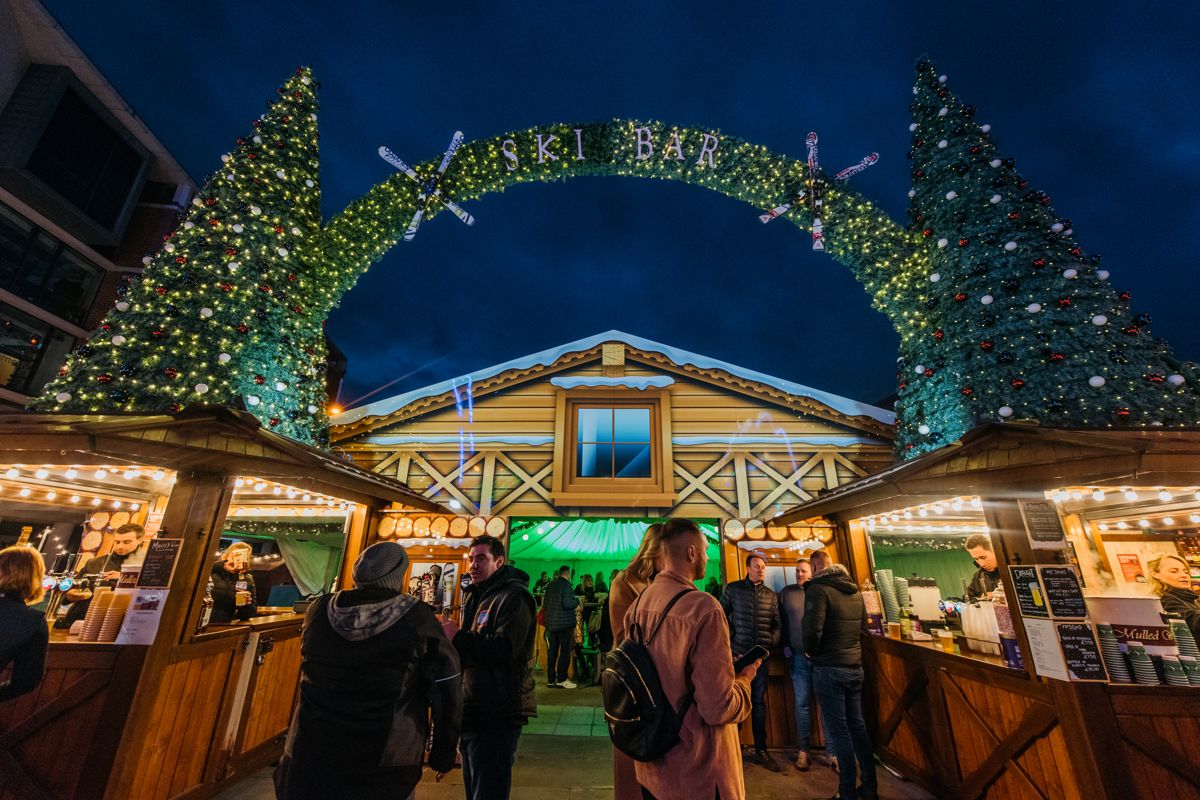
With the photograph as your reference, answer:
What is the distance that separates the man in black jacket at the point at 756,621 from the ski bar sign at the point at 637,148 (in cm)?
700

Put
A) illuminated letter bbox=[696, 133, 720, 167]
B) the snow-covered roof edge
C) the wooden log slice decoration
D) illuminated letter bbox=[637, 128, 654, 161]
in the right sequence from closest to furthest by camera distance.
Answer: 1. the wooden log slice decoration
2. the snow-covered roof edge
3. illuminated letter bbox=[696, 133, 720, 167]
4. illuminated letter bbox=[637, 128, 654, 161]

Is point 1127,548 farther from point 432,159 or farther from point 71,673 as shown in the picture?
point 432,159

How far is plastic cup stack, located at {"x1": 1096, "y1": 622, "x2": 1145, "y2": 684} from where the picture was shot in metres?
3.13

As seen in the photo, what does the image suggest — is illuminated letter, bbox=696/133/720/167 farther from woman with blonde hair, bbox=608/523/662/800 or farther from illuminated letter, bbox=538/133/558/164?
woman with blonde hair, bbox=608/523/662/800

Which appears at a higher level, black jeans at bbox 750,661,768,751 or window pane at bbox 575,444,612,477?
window pane at bbox 575,444,612,477

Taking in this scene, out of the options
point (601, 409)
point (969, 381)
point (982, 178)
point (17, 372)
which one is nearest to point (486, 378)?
point (601, 409)

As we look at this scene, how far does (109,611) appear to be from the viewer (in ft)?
Result: 12.3

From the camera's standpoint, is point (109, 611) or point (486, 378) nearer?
point (109, 611)

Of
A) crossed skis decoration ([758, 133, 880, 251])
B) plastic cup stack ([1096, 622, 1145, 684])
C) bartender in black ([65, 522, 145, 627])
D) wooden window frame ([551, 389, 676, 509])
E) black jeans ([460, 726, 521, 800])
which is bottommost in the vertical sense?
black jeans ([460, 726, 521, 800])

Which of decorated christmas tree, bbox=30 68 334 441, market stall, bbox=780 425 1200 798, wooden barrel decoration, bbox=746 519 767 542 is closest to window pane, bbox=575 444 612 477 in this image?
wooden barrel decoration, bbox=746 519 767 542

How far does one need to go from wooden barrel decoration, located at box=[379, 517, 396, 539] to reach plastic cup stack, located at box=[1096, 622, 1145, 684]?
7.89m

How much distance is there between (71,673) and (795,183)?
10696 millimetres

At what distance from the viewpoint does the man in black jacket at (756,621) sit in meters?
5.29

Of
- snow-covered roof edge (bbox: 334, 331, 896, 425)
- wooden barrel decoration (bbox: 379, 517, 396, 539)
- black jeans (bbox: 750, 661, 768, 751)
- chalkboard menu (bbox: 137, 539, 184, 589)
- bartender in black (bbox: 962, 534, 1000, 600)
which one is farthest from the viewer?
snow-covered roof edge (bbox: 334, 331, 896, 425)
